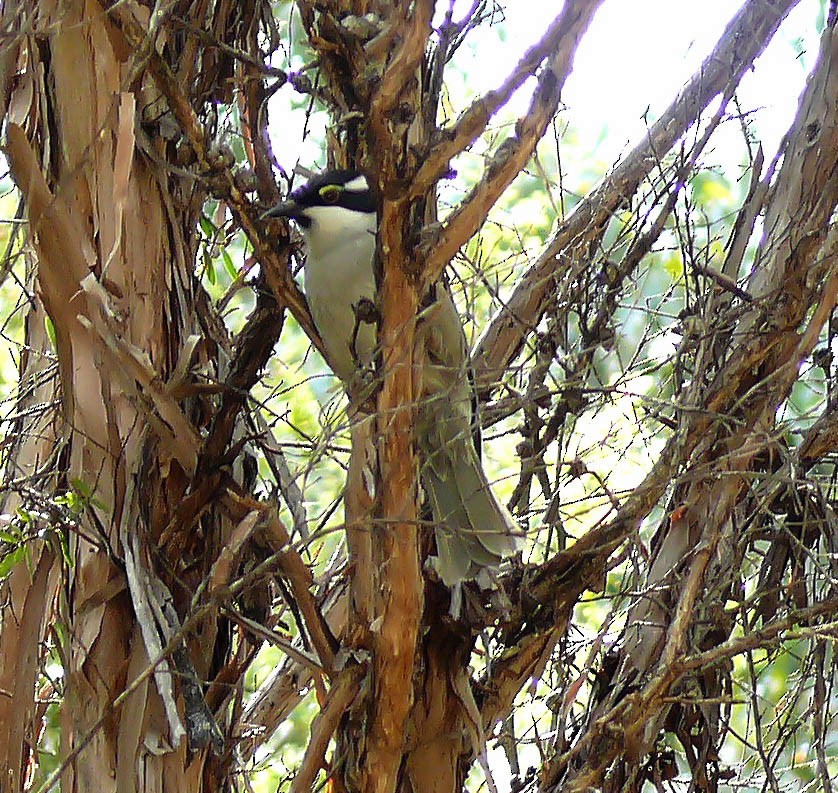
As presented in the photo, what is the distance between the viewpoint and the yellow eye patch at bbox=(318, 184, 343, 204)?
2.27 metres

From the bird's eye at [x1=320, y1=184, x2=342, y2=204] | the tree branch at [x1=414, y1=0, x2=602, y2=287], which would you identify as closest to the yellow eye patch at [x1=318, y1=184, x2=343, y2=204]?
the bird's eye at [x1=320, y1=184, x2=342, y2=204]

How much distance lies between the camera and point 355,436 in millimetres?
1659

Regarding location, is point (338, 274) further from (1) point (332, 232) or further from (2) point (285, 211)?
(2) point (285, 211)

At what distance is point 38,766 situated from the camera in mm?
2033

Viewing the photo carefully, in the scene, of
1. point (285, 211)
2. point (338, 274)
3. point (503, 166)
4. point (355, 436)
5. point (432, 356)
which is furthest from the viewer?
point (338, 274)

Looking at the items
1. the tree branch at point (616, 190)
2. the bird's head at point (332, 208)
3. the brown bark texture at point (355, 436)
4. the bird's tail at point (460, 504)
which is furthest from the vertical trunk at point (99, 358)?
the tree branch at point (616, 190)

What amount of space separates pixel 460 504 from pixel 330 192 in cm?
66

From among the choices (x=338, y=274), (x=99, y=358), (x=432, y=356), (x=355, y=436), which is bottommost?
(x=355, y=436)

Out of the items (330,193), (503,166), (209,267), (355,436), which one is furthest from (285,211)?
(503,166)

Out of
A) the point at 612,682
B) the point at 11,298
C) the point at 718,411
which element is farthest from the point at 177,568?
the point at 11,298

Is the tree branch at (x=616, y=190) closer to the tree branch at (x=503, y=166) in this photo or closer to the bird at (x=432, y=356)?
the bird at (x=432, y=356)

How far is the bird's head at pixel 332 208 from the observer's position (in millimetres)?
2250

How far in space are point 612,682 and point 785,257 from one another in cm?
84

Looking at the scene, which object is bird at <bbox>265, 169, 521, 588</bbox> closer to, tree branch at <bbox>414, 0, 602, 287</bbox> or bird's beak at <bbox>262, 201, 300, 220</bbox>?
bird's beak at <bbox>262, 201, 300, 220</bbox>
